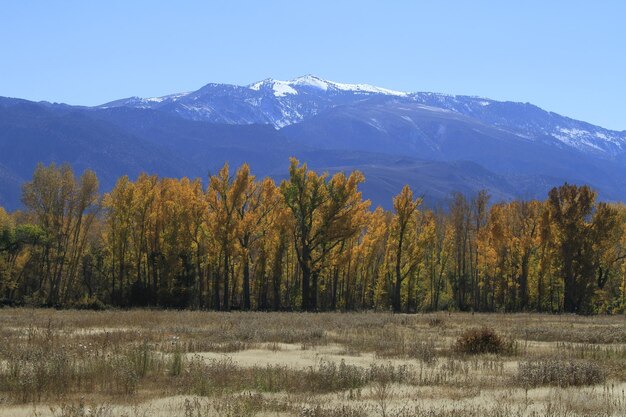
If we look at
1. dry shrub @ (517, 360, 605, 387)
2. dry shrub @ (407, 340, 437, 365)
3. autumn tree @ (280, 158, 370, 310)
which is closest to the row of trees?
autumn tree @ (280, 158, 370, 310)

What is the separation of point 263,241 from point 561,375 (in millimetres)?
48518

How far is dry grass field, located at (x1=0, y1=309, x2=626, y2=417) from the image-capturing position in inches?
532

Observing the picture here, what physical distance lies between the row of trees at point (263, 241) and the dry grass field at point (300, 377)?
3148cm

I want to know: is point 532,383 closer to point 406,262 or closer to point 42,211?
point 406,262

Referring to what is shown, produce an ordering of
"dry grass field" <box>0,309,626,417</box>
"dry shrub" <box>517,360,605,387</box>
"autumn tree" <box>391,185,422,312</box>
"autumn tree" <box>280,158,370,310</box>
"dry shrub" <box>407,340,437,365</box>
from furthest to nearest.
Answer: "autumn tree" <box>391,185,422,312</box> < "autumn tree" <box>280,158,370,310</box> < "dry shrub" <box>407,340,437,365</box> < "dry shrub" <box>517,360,605,387</box> < "dry grass field" <box>0,309,626,417</box>

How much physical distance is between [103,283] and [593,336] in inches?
2223

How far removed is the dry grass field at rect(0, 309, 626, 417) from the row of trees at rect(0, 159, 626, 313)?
31483 millimetres

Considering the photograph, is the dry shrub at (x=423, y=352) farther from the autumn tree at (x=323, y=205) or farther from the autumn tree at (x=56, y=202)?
the autumn tree at (x=56, y=202)

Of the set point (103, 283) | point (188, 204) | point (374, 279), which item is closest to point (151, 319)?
point (188, 204)

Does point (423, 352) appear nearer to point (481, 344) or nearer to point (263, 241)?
point (481, 344)

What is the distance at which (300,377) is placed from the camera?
54.7ft

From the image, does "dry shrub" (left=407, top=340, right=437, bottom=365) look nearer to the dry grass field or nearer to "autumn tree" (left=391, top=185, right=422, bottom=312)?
the dry grass field

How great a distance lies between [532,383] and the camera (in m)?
16.4

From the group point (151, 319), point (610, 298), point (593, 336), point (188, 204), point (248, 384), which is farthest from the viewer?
point (610, 298)
